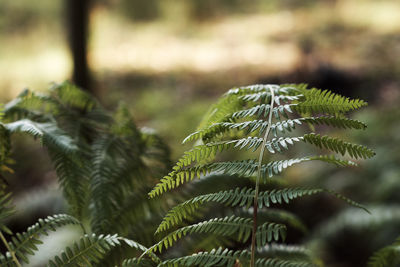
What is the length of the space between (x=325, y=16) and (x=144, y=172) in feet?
43.2

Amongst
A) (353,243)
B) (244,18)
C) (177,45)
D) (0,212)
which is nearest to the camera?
(0,212)

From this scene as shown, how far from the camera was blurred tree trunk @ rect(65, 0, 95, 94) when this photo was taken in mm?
5879

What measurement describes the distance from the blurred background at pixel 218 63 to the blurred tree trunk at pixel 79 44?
0.02 metres

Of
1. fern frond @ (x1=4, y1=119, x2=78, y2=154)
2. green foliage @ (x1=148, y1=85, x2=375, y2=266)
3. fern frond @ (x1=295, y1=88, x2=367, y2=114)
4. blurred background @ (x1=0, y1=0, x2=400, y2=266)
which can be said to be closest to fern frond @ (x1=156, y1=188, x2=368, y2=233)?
green foliage @ (x1=148, y1=85, x2=375, y2=266)

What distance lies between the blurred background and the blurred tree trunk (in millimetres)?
17

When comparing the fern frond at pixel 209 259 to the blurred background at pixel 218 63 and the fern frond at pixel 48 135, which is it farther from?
the blurred background at pixel 218 63

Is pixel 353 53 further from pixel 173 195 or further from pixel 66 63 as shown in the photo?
pixel 173 195

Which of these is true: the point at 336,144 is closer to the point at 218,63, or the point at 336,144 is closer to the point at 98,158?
the point at 98,158

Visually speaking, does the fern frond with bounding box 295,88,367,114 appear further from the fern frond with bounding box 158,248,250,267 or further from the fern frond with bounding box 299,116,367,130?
the fern frond with bounding box 158,248,250,267

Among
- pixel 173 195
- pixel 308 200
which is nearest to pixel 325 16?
pixel 308 200

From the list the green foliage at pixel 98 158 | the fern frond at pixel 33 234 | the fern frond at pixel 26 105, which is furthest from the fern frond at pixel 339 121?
the fern frond at pixel 26 105

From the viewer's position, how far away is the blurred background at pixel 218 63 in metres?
3.73

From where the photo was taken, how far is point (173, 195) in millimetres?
1433

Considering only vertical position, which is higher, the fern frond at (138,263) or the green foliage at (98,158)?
the green foliage at (98,158)
